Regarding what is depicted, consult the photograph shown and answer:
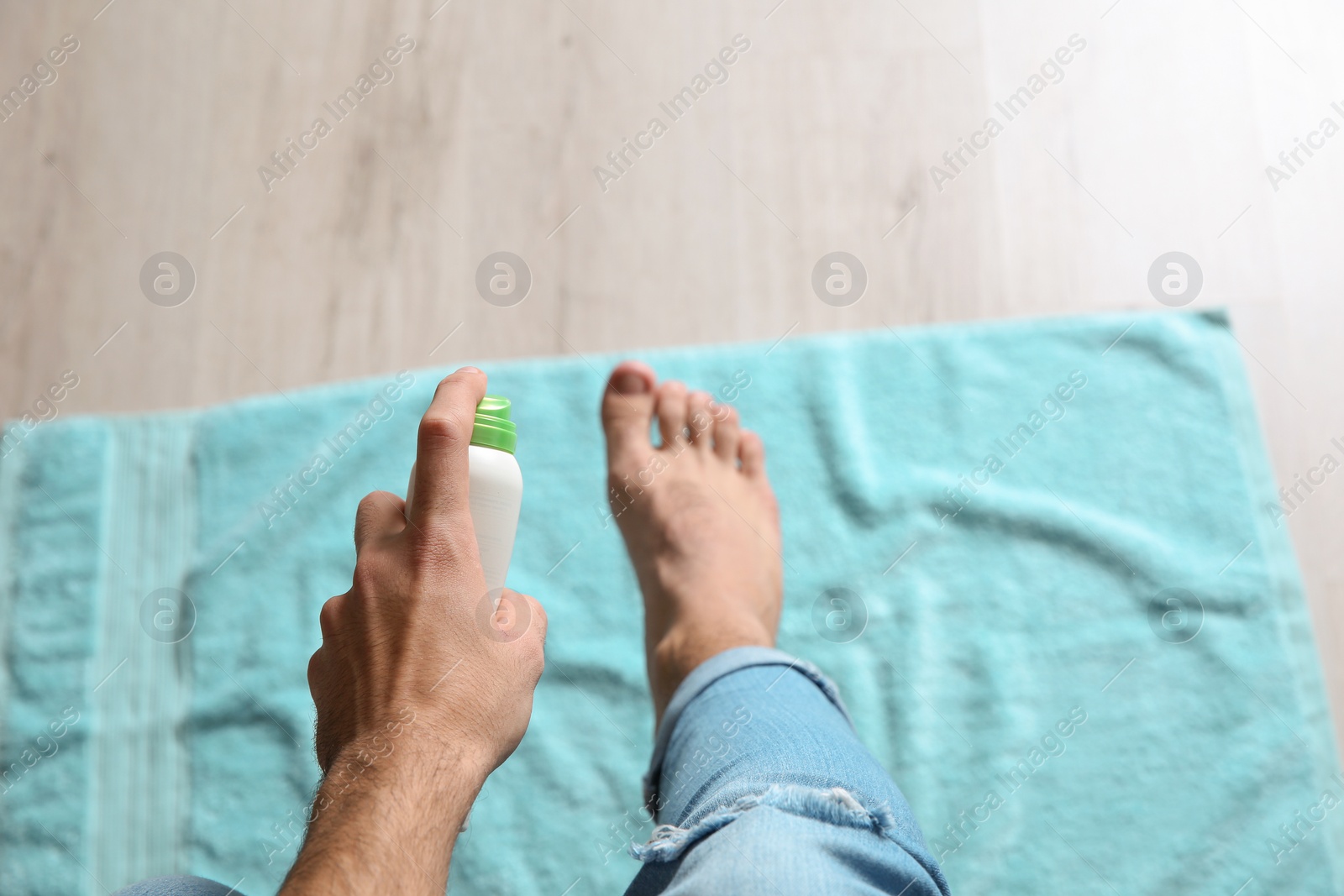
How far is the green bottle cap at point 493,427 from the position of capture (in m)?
0.55

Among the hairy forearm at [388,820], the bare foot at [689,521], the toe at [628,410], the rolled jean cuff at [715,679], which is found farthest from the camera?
the toe at [628,410]

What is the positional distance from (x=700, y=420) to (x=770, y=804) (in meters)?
0.51

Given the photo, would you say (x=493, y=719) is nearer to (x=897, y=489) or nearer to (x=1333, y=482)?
(x=897, y=489)

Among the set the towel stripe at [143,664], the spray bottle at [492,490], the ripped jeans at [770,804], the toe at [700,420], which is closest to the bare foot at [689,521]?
the toe at [700,420]

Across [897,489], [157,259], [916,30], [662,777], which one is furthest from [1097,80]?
[157,259]

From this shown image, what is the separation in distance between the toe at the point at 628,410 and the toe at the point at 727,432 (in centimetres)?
8

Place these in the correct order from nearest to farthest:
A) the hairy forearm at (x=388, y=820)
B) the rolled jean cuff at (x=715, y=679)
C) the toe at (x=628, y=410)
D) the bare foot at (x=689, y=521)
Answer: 1. the hairy forearm at (x=388, y=820)
2. the rolled jean cuff at (x=715, y=679)
3. the bare foot at (x=689, y=521)
4. the toe at (x=628, y=410)

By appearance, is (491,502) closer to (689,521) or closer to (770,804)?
(770,804)

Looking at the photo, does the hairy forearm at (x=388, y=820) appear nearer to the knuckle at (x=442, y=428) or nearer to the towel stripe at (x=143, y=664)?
the knuckle at (x=442, y=428)

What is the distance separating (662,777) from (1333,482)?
0.84 m

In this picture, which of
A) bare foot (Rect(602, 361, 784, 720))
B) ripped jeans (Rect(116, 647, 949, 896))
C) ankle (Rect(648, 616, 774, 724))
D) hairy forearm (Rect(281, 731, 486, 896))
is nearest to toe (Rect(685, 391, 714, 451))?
bare foot (Rect(602, 361, 784, 720))

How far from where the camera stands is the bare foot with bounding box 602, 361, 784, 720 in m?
0.85

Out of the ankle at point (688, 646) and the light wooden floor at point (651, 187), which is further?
the light wooden floor at point (651, 187)

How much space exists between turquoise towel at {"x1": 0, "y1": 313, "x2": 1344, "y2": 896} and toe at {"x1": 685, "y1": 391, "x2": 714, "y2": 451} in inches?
1.4
